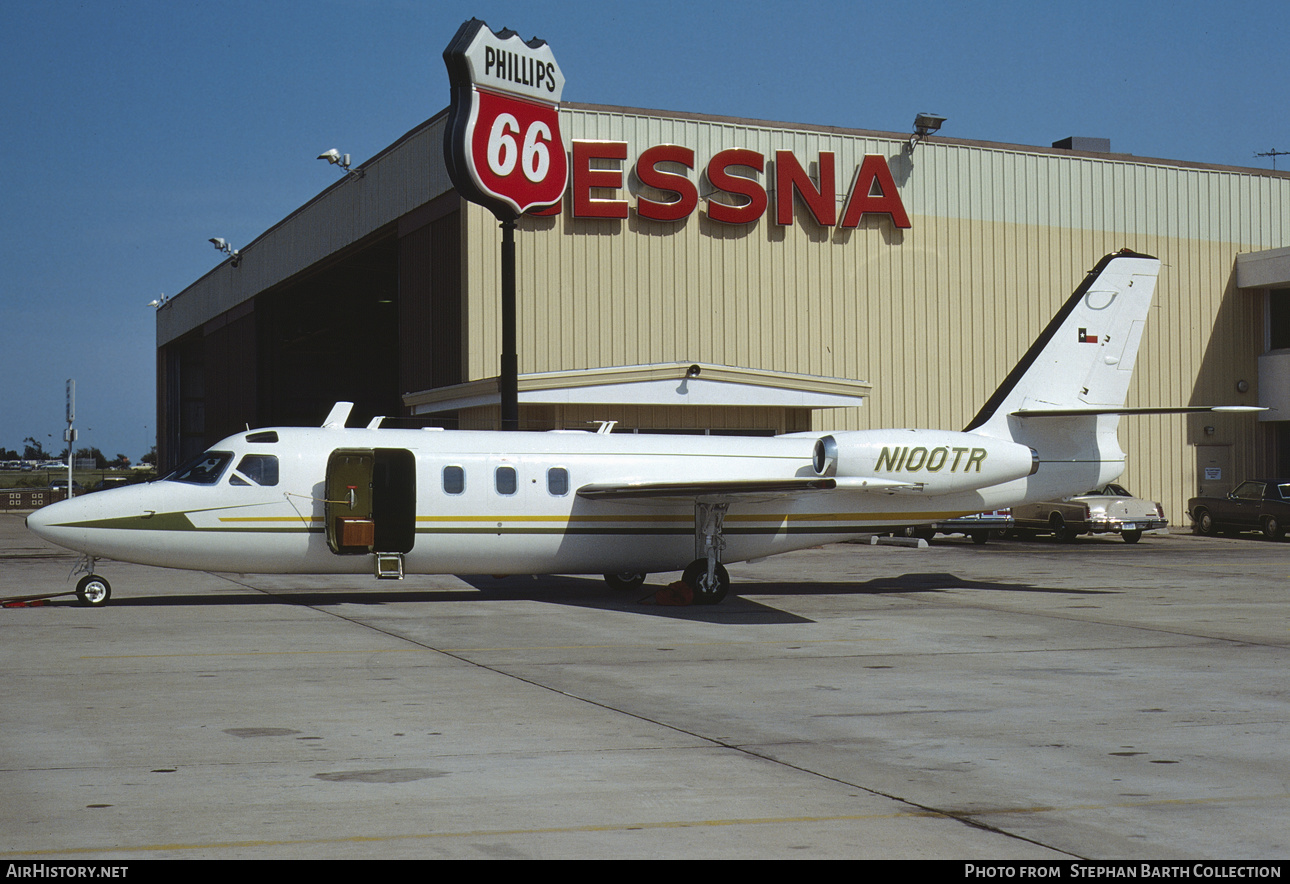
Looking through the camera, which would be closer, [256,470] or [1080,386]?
[256,470]

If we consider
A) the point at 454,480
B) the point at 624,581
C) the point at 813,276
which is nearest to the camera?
the point at 454,480

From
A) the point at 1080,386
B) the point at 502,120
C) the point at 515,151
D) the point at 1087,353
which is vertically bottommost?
the point at 1080,386

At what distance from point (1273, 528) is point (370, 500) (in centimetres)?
2838

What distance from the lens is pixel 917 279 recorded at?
123 ft

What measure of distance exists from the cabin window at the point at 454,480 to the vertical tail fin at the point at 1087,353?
898 cm

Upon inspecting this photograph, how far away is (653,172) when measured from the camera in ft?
113

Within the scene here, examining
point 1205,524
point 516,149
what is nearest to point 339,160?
point 516,149

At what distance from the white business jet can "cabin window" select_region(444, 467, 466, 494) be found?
0.02 metres

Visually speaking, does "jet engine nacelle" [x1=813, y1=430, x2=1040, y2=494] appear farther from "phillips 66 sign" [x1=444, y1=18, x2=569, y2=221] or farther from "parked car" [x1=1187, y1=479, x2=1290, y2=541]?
"parked car" [x1=1187, y1=479, x2=1290, y2=541]

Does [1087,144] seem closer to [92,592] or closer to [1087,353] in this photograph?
[1087,353]

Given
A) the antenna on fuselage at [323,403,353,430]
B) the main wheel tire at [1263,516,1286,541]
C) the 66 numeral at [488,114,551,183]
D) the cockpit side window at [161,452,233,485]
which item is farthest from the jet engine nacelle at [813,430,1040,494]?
the main wheel tire at [1263,516,1286,541]

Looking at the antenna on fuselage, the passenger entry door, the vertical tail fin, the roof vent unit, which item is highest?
the roof vent unit

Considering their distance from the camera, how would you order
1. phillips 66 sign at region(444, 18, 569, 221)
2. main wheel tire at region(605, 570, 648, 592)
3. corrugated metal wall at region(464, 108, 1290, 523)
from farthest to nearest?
corrugated metal wall at region(464, 108, 1290, 523)
phillips 66 sign at region(444, 18, 569, 221)
main wheel tire at region(605, 570, 648, 592)

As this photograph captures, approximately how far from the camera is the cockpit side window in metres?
18.1
